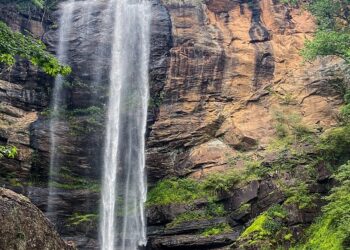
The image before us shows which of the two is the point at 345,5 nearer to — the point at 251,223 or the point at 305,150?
the point at 305,150

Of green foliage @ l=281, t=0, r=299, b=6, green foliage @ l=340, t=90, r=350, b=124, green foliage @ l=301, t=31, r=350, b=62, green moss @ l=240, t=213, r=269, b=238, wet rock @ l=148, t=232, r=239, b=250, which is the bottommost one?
wet rock @ l=148, t=232, r=239, b=250

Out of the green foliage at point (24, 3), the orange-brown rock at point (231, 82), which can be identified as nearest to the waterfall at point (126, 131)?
the orange-brown rock at point (231, 82)

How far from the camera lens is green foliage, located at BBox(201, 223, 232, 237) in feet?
Answer: 58.8

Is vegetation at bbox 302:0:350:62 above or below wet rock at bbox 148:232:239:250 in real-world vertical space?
above

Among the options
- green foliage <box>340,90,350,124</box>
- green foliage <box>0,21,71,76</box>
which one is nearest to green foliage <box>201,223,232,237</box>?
green foliage <box>340,90,350,124</box>

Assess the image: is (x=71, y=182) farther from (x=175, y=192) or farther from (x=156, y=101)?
(x=156, y=101)

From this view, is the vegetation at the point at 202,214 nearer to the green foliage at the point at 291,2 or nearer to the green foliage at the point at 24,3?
the green foliage at the point at 291,2

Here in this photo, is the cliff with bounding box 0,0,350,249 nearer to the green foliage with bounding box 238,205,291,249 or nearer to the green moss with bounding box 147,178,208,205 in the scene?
the green moss with bounding box 147,178,208,205

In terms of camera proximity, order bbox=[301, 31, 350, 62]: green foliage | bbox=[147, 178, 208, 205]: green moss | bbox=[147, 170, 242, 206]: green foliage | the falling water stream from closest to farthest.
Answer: bbox=[301, 31, 350, 62]: green foliage < bbox=[147, 170, 242, 206]: green foliage < bbox=[147, 178, 208, 205]: green moss < the falling water stream

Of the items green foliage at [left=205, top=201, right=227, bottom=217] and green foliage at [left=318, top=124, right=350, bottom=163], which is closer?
green foliage at [left=318, top=124, right=350, bottom=163]

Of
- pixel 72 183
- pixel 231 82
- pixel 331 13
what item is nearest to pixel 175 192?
pixel 72 183

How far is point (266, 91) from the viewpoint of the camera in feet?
76.5

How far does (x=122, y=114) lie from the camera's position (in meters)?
24.2

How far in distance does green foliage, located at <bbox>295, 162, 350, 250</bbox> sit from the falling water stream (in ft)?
26.1
